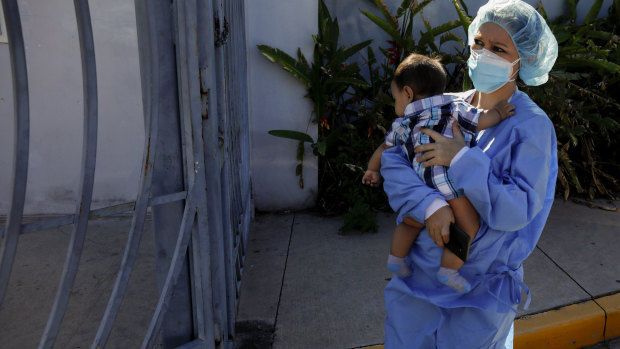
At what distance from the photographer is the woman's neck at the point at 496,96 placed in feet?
6.61

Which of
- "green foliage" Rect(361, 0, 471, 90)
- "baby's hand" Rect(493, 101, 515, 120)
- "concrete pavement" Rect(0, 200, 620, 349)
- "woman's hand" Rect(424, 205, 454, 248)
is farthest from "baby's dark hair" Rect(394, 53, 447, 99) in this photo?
"green foliage" Rect(361, 0, 471, 90)

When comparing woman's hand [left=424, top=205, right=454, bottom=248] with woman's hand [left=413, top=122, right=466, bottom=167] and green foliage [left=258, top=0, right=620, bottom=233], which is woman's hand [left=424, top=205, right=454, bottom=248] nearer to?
woman's hand [left=413, top=122, right=466, bottom=167]

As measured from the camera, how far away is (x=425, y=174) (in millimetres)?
1909

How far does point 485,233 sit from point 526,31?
0.75m

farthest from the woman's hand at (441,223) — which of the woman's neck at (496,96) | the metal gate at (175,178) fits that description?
the metal gate at (175,178)

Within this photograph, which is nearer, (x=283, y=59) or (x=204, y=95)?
(x=204, y=95)

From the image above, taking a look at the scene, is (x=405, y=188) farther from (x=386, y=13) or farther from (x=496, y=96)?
(x=386, y=13)

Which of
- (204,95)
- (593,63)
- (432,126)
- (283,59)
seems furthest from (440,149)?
(593,63)

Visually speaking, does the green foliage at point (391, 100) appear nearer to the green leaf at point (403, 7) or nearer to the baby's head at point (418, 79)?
the green leaf at point (403, 7)

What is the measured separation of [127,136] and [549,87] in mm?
3798

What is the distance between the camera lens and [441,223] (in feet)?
6.02

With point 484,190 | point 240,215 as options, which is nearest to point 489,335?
point 484,190

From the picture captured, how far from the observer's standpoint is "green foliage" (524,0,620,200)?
4.78 m

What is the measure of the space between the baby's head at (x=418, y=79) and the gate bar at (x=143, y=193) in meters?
0.89
